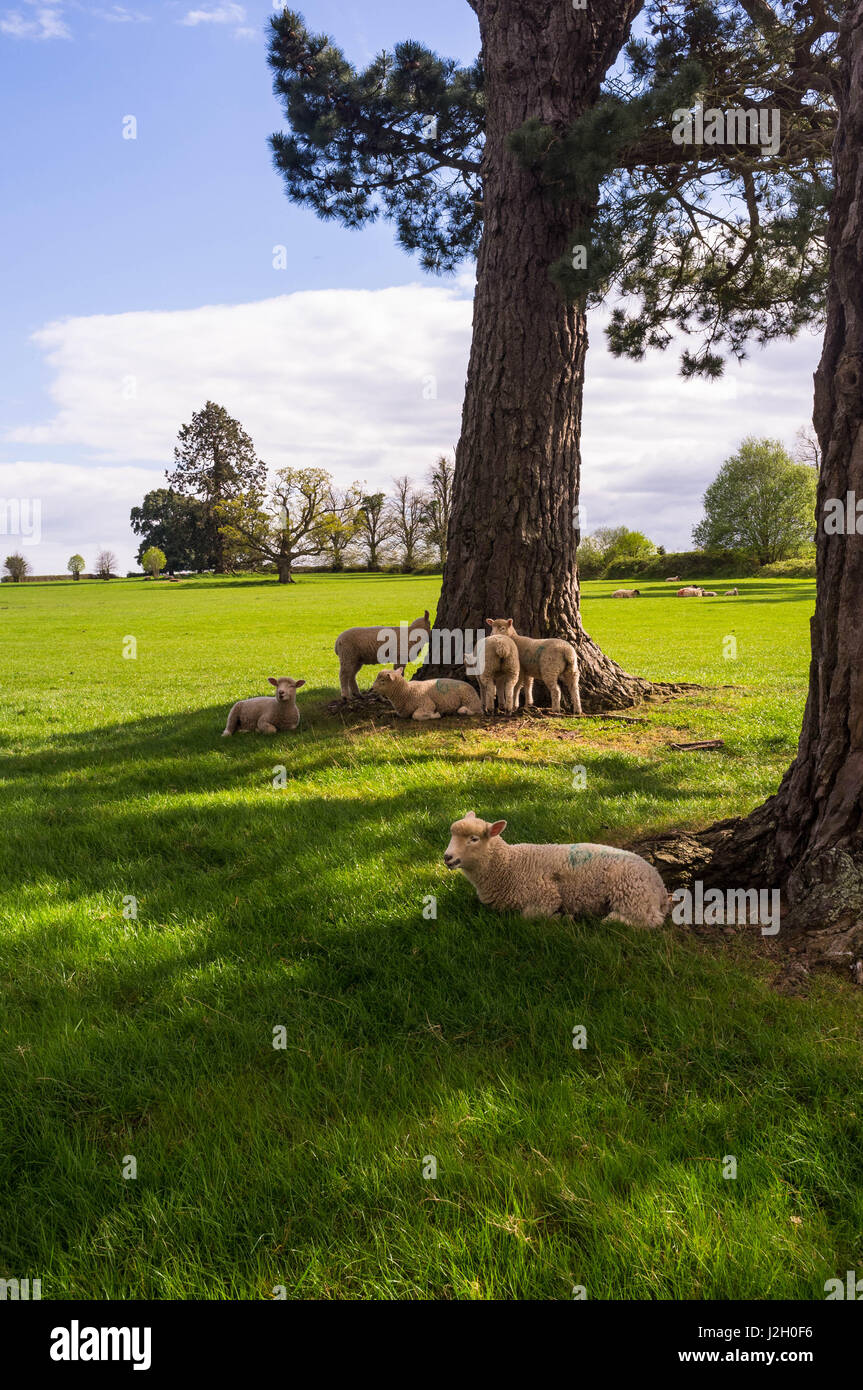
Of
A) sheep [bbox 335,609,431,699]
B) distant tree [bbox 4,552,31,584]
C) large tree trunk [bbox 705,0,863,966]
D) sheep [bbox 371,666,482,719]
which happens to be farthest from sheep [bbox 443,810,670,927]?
distant tree [bbox 4,552,31,584]

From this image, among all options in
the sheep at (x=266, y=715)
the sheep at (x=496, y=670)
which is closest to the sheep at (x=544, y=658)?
the sheep at (x=496, y=670)

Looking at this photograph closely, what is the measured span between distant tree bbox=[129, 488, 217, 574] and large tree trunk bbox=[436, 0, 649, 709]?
86.4 m

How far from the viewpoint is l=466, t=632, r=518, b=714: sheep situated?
8656 mm

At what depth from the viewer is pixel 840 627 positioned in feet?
12.8

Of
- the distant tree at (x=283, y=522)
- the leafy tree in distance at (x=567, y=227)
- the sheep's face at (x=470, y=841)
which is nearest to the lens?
the sheep's face at (x=470, y=841)

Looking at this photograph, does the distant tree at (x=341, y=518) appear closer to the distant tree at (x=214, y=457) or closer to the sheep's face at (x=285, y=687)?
the distant tree at (x=214, y=457)

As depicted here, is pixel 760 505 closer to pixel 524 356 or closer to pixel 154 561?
pixel 154 561

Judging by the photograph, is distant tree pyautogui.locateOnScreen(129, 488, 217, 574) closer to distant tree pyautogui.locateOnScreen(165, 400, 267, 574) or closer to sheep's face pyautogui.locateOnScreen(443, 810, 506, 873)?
distant tree pyautogui.locateOnScreen(165, 400, 267, 574)

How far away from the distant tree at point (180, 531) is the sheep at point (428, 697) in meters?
87.2

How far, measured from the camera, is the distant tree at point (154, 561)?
9131 centimetres

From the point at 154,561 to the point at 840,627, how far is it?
9576cm

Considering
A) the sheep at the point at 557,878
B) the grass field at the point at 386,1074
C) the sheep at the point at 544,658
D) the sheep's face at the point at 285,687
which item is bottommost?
the grass field at the point at 386,1074

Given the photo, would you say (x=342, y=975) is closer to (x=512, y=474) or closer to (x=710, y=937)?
(x=710, y=937)

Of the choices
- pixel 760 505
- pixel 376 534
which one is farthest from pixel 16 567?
pixel 760 505
